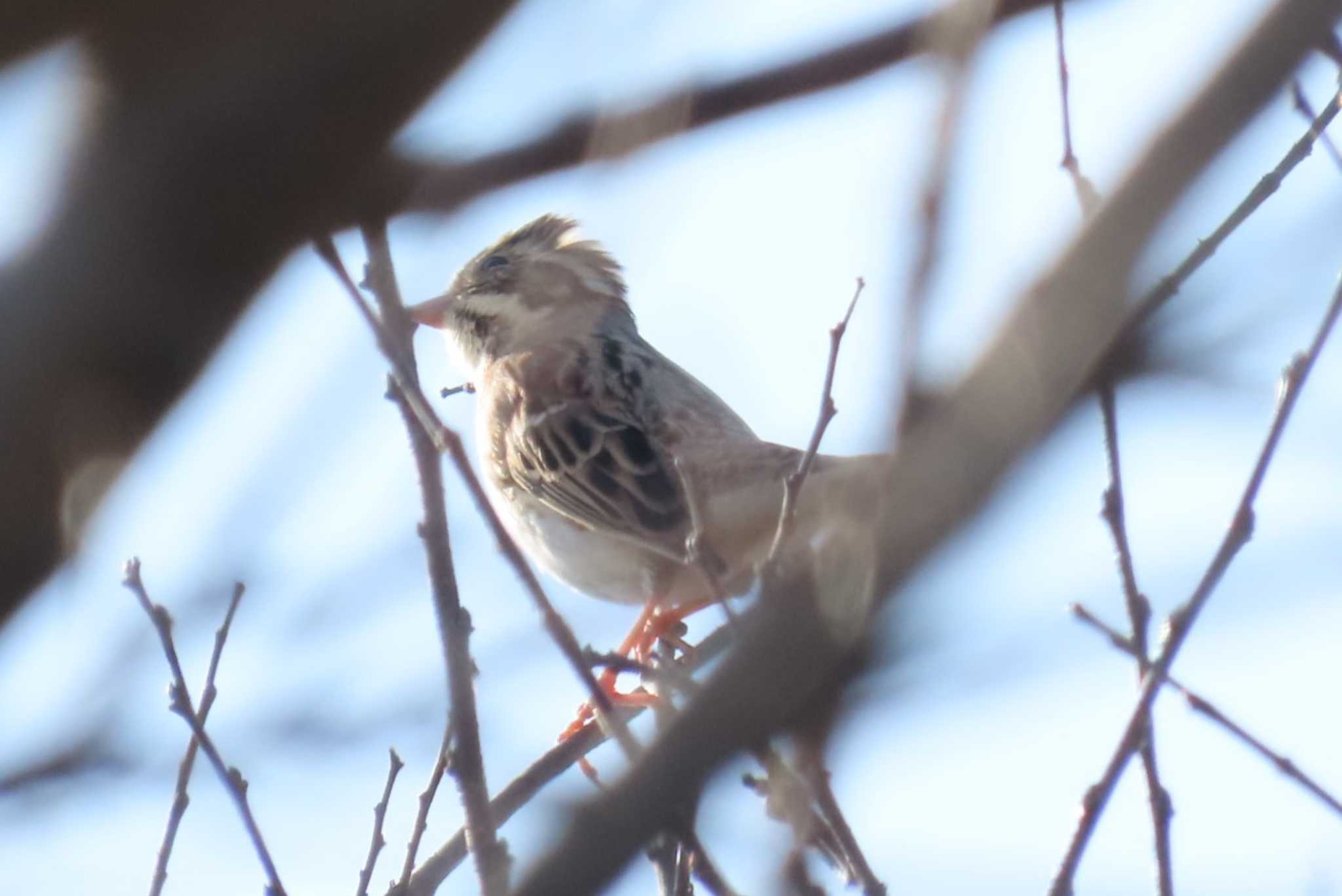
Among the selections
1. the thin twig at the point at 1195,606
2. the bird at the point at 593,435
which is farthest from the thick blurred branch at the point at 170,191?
the bird at the point at 593,435

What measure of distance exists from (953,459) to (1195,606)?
1.87m

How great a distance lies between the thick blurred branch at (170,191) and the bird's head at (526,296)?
6.47m

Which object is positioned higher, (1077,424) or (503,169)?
(503,169)

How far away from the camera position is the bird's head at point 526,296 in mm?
8375

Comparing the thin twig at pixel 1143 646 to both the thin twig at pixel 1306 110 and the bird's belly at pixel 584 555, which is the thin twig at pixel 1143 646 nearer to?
the thin twig at pixel 1306 110

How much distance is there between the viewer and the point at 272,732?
11.3 ft

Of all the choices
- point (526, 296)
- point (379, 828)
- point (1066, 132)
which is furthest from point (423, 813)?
point (526, 296)

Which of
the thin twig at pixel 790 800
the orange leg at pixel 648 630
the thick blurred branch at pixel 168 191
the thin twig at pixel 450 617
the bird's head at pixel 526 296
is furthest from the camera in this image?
the bird's head at pixel 526 296

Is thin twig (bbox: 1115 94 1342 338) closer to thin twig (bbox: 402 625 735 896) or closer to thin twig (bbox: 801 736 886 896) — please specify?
thin twig (bbox: 801 736 886 896)

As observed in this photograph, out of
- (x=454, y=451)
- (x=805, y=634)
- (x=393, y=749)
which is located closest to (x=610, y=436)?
(x=393, y=749)

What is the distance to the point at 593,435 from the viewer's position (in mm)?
7285

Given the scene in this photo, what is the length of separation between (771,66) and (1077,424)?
0.67 metres

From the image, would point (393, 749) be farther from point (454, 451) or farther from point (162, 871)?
point (454, 451)

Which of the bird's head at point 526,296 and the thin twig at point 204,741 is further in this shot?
the bird's head at point 526,296
